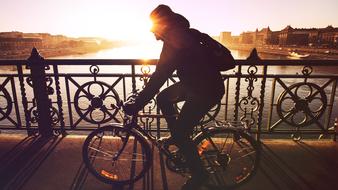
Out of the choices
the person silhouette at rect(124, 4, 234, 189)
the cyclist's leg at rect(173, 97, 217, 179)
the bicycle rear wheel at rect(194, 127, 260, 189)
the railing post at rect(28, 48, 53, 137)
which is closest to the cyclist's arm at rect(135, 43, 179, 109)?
the person silhouette at rect(124, 4, 234, 189)

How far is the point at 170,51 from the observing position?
2.43m

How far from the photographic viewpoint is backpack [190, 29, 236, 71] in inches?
97.0

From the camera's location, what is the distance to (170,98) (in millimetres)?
2879

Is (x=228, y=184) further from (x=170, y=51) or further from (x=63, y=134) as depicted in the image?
(x=63, y=134)

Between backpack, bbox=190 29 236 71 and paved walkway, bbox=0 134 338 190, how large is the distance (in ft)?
5.79

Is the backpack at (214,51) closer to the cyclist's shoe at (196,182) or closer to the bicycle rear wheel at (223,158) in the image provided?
the bicycle rear wheel at (223,158)

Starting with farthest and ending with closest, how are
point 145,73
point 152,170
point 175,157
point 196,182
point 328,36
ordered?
1. point 328,36
2. point 145,73
3. point 152,170
4. point 175,157
5. point 196,182

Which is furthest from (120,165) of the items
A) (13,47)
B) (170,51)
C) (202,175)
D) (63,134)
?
(13,47)

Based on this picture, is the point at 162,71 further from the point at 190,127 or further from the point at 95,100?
the point at 95,100

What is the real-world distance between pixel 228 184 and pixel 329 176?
1.44 m

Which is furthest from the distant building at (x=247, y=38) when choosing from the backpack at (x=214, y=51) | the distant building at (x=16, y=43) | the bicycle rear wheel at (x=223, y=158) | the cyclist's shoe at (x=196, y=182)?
the backpack at (x=214, y=51)

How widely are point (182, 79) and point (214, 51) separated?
1.40 feet

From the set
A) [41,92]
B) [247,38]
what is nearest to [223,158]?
[41,92]

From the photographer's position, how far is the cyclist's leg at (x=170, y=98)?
2.83 meters
